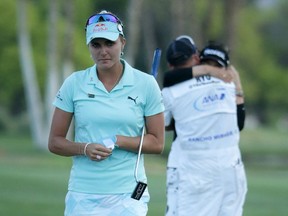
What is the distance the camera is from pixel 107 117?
24.1 feet

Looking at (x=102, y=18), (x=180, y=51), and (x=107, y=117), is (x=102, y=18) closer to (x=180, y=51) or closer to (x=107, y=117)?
(x=107, y=117)

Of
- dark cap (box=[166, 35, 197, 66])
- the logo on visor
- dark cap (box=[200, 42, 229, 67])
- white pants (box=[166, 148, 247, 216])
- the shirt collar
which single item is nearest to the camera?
the logo on visor

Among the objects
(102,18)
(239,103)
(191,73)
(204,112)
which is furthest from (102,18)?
(239,103)

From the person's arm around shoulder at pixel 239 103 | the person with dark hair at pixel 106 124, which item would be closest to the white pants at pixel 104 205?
the person with dark hair at pixel 106 124

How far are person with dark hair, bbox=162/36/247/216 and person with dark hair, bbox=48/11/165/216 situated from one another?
2.41 meters

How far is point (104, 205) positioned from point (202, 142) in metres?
2.68

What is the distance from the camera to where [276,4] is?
122m

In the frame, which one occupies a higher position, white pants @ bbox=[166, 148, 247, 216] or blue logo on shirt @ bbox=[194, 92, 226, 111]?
blue logo on shirt @ bbox=[194, 92, 226, 111]

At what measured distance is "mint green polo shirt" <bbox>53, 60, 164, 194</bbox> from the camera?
7383mm

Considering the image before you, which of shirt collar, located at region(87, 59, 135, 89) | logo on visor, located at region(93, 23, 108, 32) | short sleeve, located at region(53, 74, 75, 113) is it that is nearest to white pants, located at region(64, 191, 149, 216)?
short sleeve, located at region(53, 74, 75, 113)

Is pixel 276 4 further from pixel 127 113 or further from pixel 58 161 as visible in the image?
pixel 127 113

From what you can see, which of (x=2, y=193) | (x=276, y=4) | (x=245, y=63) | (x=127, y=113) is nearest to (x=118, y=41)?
(x=127, y=113)

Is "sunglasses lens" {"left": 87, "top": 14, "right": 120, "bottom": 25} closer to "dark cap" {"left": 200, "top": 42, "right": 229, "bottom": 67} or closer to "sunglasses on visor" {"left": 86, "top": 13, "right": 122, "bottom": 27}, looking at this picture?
"sunglasses on visor" {"left": 86, "top": 13, "right": 122, "bottom": 27}

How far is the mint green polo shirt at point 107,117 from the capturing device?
24.2 feet
